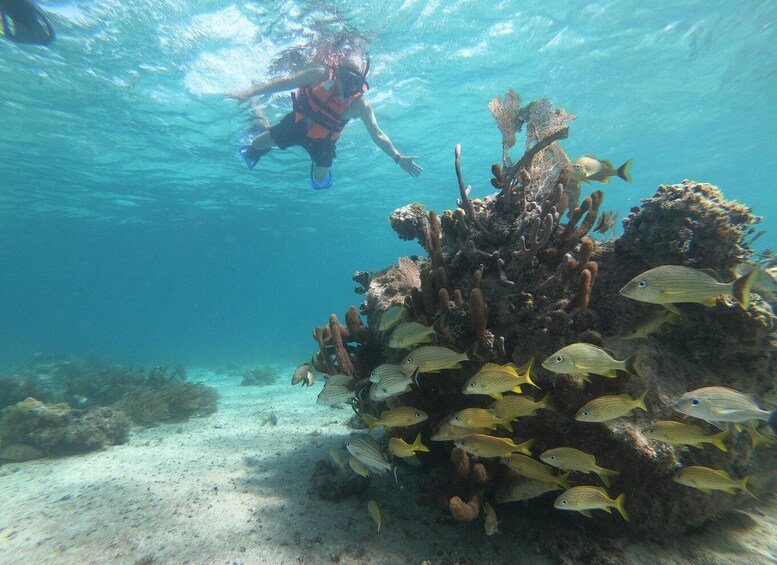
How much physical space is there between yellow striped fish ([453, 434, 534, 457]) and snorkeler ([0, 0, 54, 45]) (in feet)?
31.4

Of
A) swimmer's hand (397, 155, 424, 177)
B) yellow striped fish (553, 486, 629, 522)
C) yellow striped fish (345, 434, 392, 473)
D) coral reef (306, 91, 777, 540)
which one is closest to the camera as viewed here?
yellow striped fish (553, 486, 629, 522)

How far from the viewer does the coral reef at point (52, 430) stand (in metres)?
6.97

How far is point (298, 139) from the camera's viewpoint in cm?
1009

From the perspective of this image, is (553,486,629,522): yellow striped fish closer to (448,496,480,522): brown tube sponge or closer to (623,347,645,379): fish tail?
(448,496,480,522): brown tube sponge

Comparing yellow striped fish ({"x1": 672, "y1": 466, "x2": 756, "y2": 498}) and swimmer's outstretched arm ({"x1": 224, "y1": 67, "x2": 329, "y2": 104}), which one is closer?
yellow striped fish ({"x1": 672, "y1": 466, "x2": 756, "y2": 498})

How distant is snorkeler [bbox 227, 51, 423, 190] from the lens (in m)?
9.00

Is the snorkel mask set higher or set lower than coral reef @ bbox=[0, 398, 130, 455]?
higher

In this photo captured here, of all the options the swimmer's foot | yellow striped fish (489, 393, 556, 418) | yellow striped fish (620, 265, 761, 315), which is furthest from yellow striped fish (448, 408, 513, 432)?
the swimmer's foot

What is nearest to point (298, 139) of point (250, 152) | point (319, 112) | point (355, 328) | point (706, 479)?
point (319, 112)

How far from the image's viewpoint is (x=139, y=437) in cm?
819

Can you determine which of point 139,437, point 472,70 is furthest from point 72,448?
point 472,70

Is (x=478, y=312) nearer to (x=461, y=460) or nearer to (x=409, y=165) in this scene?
(x=461, y=460)

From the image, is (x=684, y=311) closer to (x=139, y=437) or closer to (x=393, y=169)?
(x=139, y=437)

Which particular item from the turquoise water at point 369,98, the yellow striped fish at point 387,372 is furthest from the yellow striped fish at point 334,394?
the turquoise water at point 369,98
